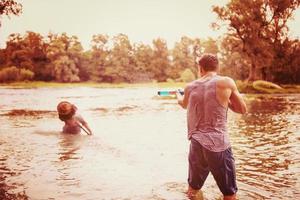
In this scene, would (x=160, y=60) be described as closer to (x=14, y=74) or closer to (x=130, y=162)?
(x=14, y=74)

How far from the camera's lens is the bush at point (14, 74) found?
3666 centimetres

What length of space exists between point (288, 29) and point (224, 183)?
120 feet

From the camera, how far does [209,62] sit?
441 cm

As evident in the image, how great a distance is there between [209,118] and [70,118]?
22.6 ft

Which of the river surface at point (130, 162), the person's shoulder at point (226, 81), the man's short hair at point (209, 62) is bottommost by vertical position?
the river surface at point (130, 162)

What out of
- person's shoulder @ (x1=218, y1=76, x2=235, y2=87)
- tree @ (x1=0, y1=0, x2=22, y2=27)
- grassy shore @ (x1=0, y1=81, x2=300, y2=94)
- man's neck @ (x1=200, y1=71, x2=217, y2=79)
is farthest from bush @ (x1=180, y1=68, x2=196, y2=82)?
person's shoulder @ (x1=218, y1=76, x2=235, y2=87)

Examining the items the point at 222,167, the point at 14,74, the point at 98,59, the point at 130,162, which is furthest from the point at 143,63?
the point at 222,167

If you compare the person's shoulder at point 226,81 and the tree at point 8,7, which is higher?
the tree at point 8,7

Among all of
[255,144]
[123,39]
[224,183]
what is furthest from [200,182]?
[123,39]

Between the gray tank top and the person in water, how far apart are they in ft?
21.0

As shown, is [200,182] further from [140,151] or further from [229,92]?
[140,151]

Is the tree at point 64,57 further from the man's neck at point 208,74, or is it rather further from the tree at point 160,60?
the man's neck at point 208,74

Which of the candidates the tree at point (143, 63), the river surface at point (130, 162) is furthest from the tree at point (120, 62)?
the river surface at point (130, 162)

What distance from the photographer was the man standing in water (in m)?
4.24
